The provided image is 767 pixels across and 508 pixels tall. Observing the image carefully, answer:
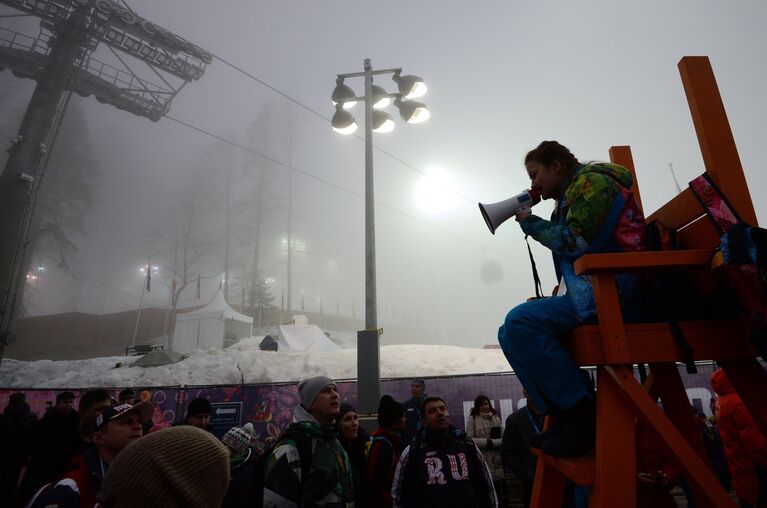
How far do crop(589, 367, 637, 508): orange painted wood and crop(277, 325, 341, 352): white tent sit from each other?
18.7m

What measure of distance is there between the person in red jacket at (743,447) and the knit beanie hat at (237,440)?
4663 millimetres

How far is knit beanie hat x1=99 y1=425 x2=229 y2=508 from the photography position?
107cm

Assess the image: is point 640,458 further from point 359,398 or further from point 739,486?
point 359,398

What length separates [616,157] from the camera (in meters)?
2.99

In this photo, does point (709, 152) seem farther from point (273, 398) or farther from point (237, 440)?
point (273, 398)

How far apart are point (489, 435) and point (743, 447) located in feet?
11.9

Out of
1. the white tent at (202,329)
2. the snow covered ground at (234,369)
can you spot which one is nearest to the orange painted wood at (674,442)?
the snow covered ground at (234,369)

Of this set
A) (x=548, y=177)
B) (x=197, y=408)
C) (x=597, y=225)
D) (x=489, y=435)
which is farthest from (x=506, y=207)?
(x=489, y=435)

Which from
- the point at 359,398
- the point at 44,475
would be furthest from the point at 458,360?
the point at 44,475

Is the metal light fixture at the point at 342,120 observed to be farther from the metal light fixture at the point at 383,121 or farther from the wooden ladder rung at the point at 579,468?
the wooden ladder rung at the point at 579,468

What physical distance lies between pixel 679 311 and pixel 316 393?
8.37ft

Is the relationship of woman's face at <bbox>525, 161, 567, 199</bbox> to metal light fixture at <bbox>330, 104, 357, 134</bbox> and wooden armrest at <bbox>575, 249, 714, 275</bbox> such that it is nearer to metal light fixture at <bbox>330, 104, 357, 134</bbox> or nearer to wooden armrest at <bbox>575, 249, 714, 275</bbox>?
wooden armrest at <bbox>575, 249, 714, 275</bbox>

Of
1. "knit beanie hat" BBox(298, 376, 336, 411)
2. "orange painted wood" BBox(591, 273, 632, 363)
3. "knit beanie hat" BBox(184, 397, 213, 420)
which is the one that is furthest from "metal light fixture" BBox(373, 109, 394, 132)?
"orange painted wood" BBox(591, 273, 632, 363)

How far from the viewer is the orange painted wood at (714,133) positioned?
6.02ft
